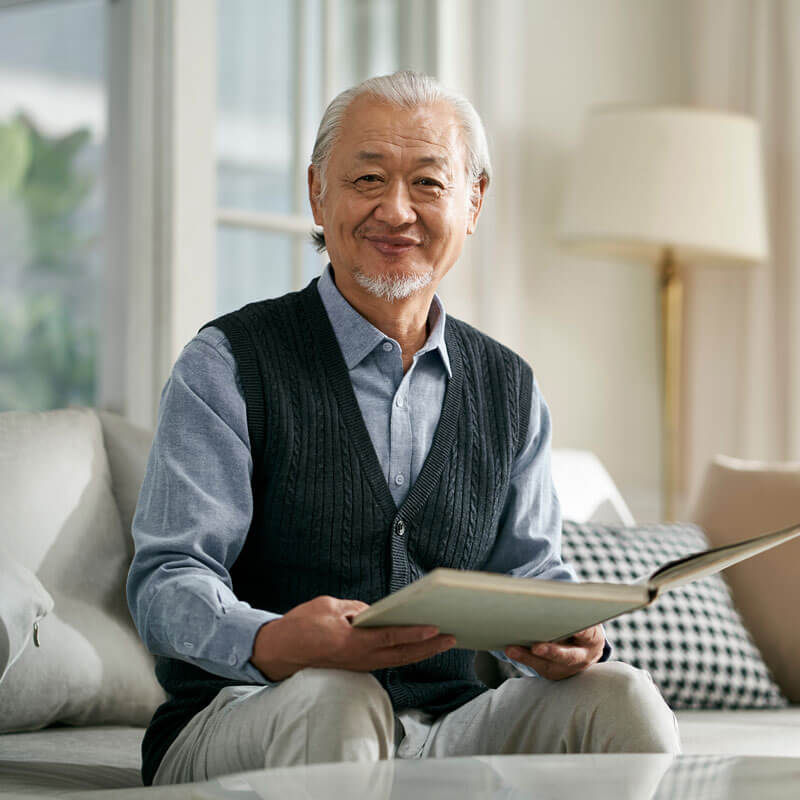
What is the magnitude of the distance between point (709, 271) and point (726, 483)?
1.34 meters

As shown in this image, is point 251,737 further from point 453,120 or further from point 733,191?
point 733,191

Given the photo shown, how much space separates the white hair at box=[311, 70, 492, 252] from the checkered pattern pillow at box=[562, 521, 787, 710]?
0.82m

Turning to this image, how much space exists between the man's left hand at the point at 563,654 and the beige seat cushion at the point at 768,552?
1.02m

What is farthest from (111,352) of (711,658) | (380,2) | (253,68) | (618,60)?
(618,60)

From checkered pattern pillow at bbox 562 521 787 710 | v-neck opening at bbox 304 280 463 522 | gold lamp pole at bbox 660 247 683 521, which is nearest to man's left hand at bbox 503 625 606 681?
v-neck opening at bbox 304 280 463 522

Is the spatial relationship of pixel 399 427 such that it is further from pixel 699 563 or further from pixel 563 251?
pixel 563 251

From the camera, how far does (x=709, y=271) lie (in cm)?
361

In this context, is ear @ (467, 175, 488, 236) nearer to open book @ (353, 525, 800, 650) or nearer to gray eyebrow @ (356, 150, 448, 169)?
gray eyebrow @ (356, 150, 448, 169)

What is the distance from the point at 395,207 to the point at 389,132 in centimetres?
9

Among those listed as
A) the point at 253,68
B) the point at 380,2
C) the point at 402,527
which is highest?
the point at 380,2

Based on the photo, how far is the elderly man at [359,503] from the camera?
1.18m

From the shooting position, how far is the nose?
4.96 ft

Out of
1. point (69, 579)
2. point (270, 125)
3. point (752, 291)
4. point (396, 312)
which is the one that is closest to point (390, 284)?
point (396, 312)

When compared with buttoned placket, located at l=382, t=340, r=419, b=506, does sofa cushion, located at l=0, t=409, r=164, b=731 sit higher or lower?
lower
